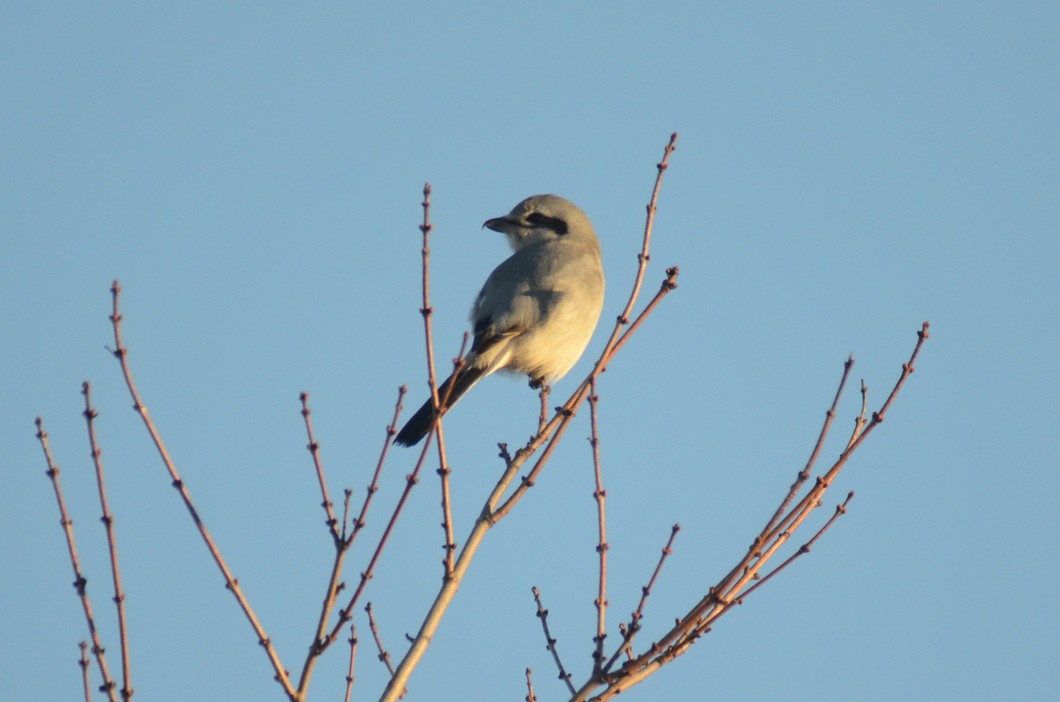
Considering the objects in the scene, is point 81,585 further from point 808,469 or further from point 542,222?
point 542,222

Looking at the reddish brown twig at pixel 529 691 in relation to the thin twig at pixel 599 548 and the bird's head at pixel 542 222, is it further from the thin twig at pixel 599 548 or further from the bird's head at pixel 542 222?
the bird's head at pixel 542 222

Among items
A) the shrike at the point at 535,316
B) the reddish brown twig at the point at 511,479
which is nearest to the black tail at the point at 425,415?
the shrike at the point at 535,316

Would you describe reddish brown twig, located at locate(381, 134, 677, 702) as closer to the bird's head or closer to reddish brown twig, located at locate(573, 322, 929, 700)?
reddish brown twig, located at locate(573, 322, 929, 700)

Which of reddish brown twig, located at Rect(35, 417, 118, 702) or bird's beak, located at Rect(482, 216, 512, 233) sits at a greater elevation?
bird's beak, located at Rect(482, 216, 512, 233)

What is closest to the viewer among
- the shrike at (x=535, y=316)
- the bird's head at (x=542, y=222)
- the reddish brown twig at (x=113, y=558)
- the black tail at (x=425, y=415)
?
the reddish brown twig at (x=113, y=558)

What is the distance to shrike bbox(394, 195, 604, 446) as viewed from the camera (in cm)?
487

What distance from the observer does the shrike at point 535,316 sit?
4.87 metres

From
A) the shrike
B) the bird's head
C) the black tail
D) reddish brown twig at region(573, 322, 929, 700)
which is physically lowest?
reddish brown twig at region(573, 322, 929, 700)

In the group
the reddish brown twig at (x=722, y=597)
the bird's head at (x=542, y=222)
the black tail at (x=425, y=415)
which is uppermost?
the bird's head at (x=542, y=222)

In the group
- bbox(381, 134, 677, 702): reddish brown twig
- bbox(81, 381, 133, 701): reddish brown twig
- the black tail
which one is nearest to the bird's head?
the black tail

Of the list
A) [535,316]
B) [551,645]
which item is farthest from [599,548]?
[535,316]

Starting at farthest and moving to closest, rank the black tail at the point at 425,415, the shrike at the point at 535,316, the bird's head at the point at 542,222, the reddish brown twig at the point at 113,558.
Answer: the bird's head at the point at 542,222, the shrike at the point at 535,316, the black tail at the point at 425,415, the reddish brown twig at the point at 113,558

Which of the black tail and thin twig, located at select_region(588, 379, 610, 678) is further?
the black tail

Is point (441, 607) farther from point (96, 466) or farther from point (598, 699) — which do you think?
point (96, 466)
